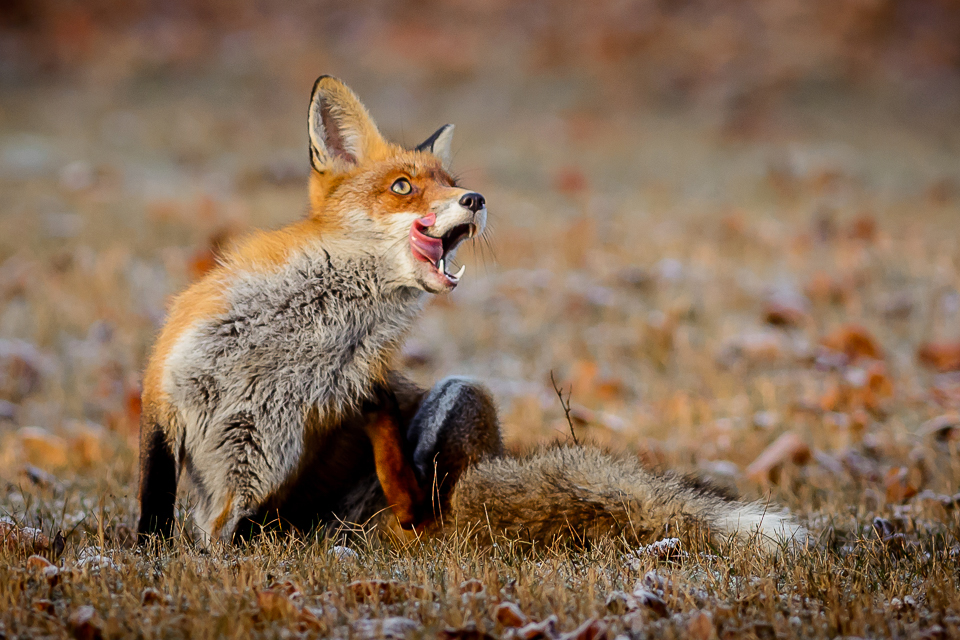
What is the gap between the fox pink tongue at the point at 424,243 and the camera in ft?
11.0

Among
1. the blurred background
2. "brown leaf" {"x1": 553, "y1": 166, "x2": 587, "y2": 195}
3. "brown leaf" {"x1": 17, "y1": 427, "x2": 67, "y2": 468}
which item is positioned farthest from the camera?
"brown leaf" {"x1": 553, "y1": 166, "x2": 587, "y2": 195}

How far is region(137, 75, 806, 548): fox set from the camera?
Answer: 3.32m

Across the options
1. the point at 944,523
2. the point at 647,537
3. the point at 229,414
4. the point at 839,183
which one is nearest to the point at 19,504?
the point at 229,414

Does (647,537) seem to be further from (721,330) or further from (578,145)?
(578,145)

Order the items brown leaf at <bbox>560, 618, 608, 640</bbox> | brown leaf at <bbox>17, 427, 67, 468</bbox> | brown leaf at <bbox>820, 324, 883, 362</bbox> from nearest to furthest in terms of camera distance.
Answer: brown leaf at <bbox>560, 618, 608, 640</bbox> → brown leaf at <bbox>17, 427, 67, 468</bbox> → brown leaf at <bbox>820, 324, 883, 362</bbox>

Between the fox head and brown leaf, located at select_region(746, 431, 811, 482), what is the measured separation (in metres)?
2.69

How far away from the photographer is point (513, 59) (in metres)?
23.1

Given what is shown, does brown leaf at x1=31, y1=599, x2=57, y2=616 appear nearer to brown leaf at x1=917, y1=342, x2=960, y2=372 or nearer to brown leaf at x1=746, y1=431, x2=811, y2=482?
brown leaf at x1=746, y1=431, x2=811, y2=482

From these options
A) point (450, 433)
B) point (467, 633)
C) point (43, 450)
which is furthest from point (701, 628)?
point (43, 450)

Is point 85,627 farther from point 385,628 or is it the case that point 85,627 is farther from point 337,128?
point 337,128

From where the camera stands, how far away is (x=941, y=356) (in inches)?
280

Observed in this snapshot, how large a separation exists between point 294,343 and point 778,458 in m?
3.25

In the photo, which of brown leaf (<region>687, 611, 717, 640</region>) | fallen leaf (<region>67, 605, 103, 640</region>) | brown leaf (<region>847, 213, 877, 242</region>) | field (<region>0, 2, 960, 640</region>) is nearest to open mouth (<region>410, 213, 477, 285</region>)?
field (<region>0, 2, 960, 640</region>)

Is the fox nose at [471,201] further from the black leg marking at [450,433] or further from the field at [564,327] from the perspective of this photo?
the black leg marking at [450,433]
